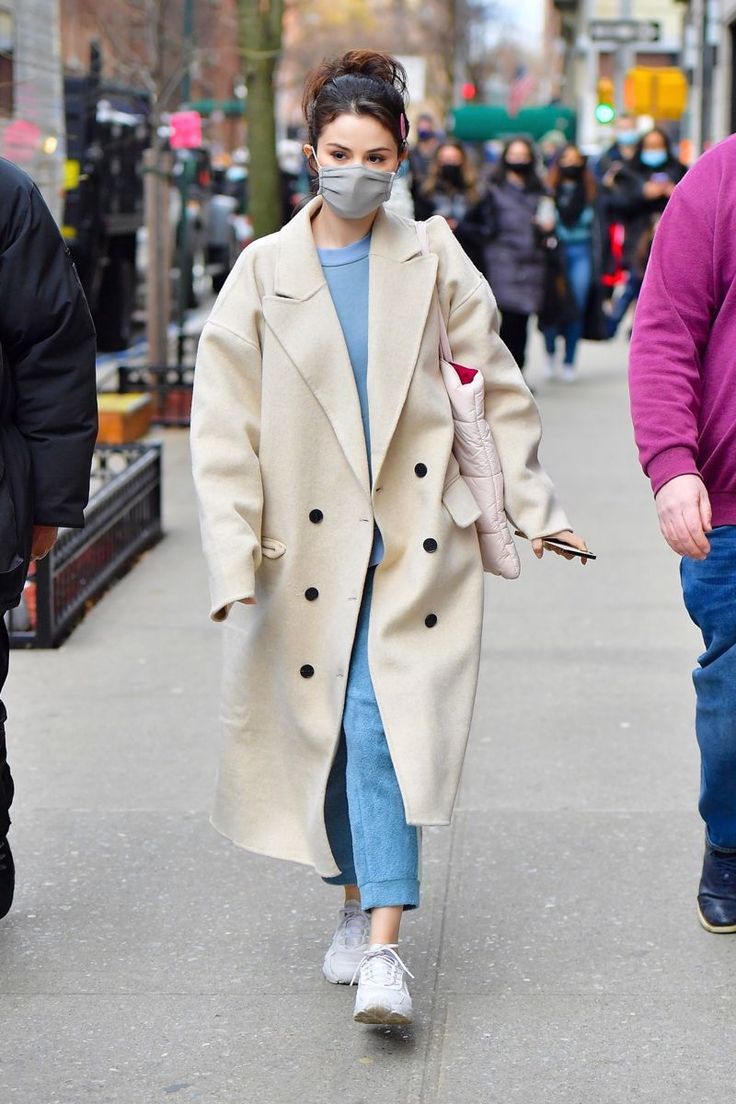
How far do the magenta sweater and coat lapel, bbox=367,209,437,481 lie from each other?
508mm

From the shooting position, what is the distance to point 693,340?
3924mm

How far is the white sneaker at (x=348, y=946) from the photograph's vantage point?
395cm

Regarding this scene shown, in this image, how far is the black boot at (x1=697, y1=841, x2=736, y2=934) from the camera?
4.20 metres

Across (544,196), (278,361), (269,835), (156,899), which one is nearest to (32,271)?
(278,361)

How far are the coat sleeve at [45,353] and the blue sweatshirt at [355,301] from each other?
57 centimetres

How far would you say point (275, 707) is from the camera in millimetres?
3869

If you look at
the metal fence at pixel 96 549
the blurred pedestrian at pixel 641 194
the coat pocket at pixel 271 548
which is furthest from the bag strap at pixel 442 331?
the blurred pedestrian at pixel 641 194

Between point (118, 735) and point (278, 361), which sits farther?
point (118, 735)

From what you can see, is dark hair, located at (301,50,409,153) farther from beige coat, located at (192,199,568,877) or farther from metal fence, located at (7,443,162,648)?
metal fence, located at (7,443,162,648)

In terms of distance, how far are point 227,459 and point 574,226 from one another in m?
11.3

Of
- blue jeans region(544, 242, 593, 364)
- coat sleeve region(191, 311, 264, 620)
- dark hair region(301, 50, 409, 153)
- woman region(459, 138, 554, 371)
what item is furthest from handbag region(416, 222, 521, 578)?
blue jeans region(544, 242, 593, 364)

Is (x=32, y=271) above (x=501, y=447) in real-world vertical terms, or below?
above

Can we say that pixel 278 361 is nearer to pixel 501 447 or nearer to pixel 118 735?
pixel 501 447

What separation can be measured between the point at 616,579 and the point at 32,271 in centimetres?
449
